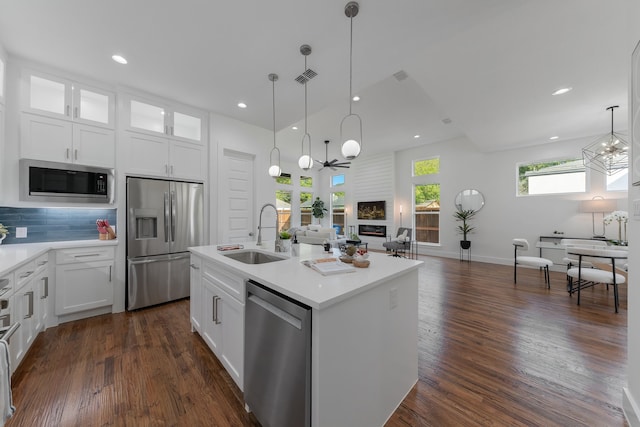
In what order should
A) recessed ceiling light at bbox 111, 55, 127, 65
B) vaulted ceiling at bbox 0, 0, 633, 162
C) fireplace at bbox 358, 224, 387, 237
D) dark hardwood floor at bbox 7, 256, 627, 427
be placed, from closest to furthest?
dark hardwood floor at bbox 7, 256, 627, 427, vaulted ceiling at bbox 0, 0, 633, 162, recessed ceiling light at bbox 111, 55, 127, 65, fireplace at bbox 358, 224, 387, 237

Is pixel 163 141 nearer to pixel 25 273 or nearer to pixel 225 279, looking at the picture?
pixel 25 273

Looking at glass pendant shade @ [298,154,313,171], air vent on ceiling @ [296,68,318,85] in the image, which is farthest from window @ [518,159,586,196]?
air vent on ceiling @ [296,68,318,85]

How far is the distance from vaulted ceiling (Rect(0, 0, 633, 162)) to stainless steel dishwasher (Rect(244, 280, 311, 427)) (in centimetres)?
223

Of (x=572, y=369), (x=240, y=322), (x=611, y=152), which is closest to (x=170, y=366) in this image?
(x=240, y=322)

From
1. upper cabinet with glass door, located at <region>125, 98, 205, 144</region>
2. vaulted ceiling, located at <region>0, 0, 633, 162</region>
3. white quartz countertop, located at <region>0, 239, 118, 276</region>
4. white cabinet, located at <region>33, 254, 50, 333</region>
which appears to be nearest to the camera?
white quartz countertop, located at <region>0, 239, 118, 276</region>

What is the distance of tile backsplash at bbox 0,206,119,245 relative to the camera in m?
2.72

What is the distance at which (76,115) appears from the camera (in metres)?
2.82

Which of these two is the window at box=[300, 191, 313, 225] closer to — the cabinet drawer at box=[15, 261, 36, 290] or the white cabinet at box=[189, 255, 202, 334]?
the white cabinet at box=[189, 255, 202, 334]

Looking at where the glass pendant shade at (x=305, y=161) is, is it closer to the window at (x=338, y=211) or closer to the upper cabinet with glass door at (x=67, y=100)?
the upper cabinet with glass door at (x=67, y=100)

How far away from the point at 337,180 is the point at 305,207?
1.72m

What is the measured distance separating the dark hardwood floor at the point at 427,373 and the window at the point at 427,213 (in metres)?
4.10

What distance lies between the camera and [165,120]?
3406 mm

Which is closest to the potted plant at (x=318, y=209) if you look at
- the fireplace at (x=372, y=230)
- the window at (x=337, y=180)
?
the window at (x=337, y=180)

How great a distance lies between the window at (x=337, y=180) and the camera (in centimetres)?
938
